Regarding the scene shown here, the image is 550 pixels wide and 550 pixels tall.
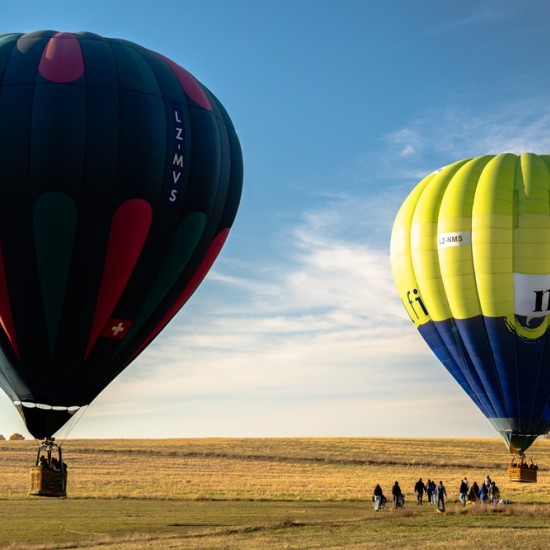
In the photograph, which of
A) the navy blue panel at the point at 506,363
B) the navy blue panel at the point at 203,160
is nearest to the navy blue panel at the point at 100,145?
the navy blue panel at the point at 203,160

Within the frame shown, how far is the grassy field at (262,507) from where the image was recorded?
2658 cm

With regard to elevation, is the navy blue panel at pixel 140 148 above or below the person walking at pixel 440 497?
above

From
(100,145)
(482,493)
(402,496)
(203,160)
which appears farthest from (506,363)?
(100,145)

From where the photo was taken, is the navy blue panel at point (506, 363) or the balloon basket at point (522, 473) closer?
the balloon basket at point (522, 473)

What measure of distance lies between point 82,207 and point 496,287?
16926 mm

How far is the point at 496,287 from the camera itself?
35812mm

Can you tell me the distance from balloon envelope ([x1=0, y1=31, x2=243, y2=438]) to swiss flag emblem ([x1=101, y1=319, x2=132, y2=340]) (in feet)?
0.13

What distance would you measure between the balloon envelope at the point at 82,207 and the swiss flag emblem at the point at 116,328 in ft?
0.13

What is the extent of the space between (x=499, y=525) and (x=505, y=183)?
42.8ft

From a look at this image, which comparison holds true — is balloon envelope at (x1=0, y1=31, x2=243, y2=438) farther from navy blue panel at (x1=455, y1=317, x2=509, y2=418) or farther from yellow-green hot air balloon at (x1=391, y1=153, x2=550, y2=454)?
navy blue panel at (x1=455, y1=317, x2=509, y2=418)

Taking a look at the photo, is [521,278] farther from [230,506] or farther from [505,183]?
[230,506]

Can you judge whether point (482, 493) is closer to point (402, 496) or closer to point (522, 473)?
point (522, 473)

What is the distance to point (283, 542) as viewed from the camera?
25.6 metres

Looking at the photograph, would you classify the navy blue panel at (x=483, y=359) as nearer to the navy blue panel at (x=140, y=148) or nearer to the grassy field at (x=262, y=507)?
the grassy field at (x=262, y=507)
